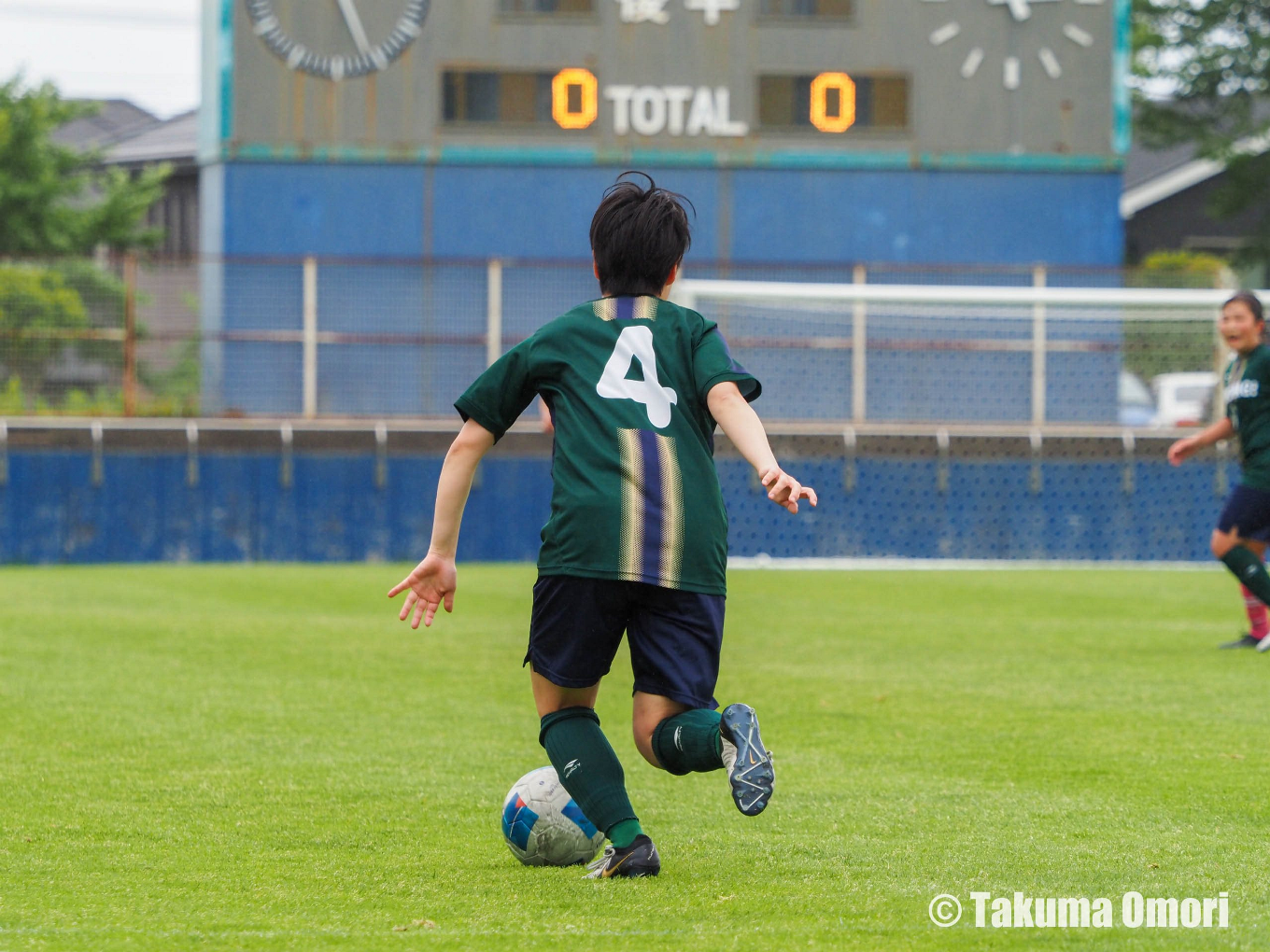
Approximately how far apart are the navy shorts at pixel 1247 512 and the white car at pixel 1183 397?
1101 cm

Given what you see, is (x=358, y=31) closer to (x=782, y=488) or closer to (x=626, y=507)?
(x=626, y=507)

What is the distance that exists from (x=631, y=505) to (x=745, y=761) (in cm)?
Result: 62

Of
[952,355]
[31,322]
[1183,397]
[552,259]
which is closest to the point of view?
[31,322]

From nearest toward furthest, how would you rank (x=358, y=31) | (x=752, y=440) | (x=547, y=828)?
(x=752, y=440)
(x=547, y=828)
(x=358, y=31)

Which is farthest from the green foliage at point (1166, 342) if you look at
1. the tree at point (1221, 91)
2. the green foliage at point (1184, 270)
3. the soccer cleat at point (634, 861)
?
the soccer cleat at point (634, 861)

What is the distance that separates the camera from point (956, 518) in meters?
18.3

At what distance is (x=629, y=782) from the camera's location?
17.7 ft

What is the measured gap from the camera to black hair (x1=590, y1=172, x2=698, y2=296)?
4.04 metres

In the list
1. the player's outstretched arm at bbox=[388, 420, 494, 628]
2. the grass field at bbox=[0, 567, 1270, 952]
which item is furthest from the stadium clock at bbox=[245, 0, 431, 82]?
the player's outstretched arm at bbox=[388, 420, 494, 628]

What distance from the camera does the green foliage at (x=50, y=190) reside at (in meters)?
27.9

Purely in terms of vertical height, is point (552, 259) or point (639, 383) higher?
point (552, 259)

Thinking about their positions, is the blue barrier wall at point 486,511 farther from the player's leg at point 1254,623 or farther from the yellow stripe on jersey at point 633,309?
the yellow stripe on jersey at point 633,309

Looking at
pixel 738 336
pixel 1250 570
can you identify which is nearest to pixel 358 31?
pixel 738 336

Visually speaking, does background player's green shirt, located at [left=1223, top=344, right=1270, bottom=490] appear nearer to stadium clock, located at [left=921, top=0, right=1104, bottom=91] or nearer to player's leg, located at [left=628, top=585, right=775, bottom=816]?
player's leg, located at [left=628, top=585, right=775, bottom=816]
